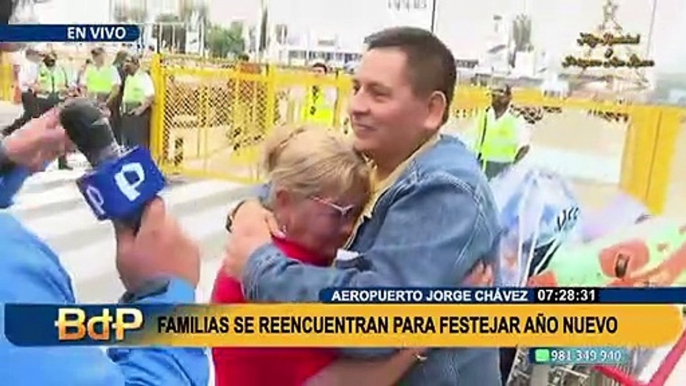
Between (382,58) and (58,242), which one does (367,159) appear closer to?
(382,58)

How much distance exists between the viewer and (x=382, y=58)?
195 centimetres

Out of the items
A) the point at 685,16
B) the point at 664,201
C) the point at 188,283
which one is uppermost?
the point at 685,16

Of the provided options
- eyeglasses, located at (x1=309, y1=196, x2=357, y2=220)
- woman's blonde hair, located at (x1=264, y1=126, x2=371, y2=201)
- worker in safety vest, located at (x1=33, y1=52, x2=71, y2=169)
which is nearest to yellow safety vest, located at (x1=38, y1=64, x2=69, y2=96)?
worker in safety vest, located at (x1=33, y1=52, x2=71, y2=169)

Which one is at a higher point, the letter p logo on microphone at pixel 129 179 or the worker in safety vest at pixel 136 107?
the worker in safety vest at pixel 136 107

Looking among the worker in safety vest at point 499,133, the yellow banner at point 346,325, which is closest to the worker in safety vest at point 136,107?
the yellow banner at point 346,325

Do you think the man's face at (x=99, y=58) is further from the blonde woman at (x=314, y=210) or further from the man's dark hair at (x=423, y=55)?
the man's dark hair at (x=423, y=55)

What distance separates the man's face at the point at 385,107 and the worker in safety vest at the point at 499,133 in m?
0.10

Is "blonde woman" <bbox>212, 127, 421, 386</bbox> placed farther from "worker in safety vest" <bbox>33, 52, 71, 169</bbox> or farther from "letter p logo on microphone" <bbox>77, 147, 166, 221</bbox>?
"worker in safety vest" <bbox>33, 52, 71, 169</bbox>

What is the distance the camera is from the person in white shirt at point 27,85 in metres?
1.91

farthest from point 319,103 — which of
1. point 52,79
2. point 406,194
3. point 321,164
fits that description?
point 52,79

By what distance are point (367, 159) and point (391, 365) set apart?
40 cm

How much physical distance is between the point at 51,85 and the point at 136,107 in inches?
6.3

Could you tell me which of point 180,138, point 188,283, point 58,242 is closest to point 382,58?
point 180,138

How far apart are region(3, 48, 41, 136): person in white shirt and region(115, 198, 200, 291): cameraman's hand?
260 millimetres
